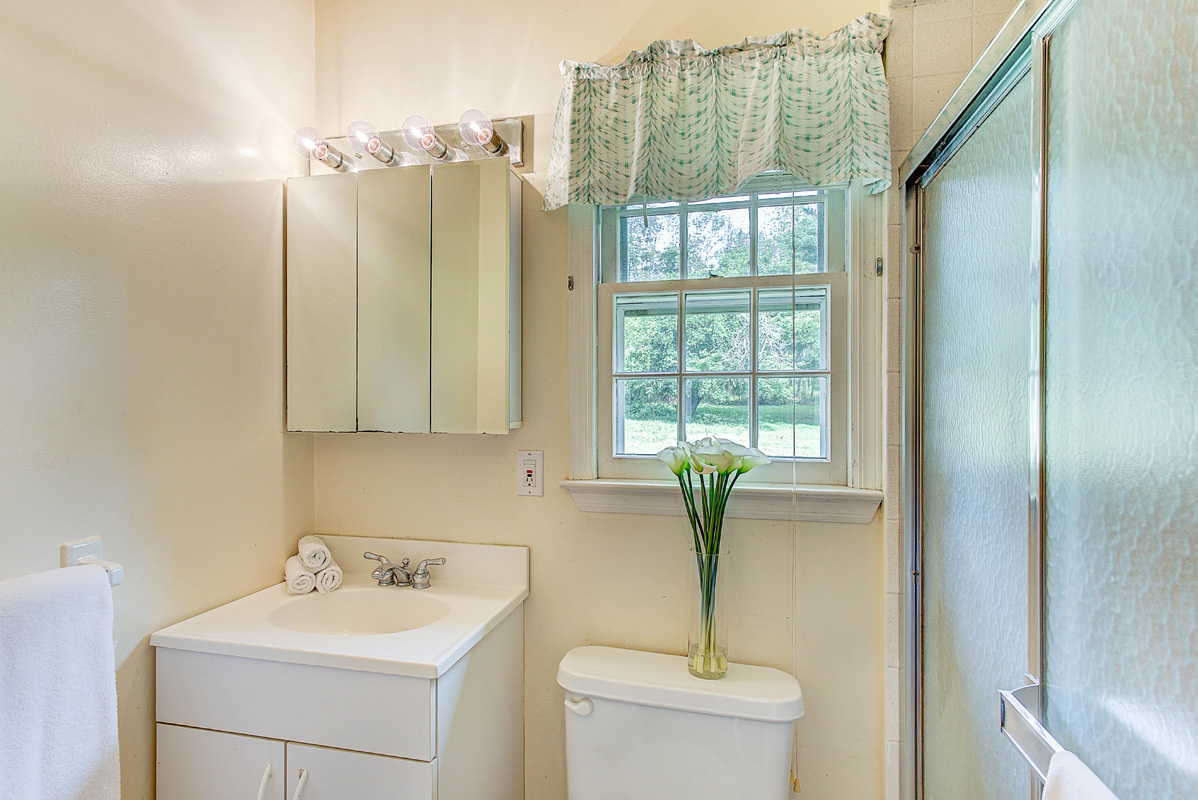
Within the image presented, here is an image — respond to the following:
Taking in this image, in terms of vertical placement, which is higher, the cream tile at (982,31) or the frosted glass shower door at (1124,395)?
the cream tile at (982,31)

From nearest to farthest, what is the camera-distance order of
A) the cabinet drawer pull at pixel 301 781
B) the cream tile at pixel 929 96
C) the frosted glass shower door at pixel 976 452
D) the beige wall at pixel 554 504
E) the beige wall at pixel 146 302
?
the frosted glass shower door at pixel 976 452 → the beige wall at pixel 146 302 → the cabinet drawer pull at pixel 301 781 → the cream tile at pixel 929 96 → the beige wall at pixel 554 504

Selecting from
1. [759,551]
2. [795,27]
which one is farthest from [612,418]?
[795,27]

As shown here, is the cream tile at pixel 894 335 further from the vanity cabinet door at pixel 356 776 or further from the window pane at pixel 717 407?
the vanity cabinet door at pixel 356 776

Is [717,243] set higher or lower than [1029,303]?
higher

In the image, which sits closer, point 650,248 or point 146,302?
point 146,302

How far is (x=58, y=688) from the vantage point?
0.86m

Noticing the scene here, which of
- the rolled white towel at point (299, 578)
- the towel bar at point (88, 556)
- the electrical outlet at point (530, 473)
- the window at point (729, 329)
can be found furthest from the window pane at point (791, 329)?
the towel bar at point (88, 556)

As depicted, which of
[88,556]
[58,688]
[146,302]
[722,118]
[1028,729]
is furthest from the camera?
[722,118]

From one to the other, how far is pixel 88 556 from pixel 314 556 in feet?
1.52

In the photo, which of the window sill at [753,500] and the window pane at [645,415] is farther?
the window pane at [645,415]

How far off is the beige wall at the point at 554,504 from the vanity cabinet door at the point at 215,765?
0.52m

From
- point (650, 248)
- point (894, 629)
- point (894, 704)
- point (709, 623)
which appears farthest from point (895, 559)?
point (650, 248)

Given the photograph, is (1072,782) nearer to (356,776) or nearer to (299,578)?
(356,776)

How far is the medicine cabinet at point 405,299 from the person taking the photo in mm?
1304
